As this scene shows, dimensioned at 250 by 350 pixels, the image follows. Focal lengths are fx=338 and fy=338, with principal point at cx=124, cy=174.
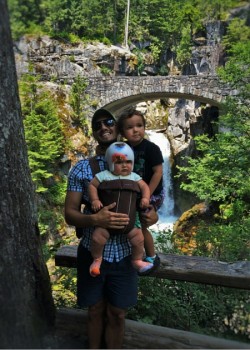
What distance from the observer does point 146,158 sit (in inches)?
99.4

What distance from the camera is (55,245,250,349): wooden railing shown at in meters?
2.34

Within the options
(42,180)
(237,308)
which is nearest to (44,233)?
(42,180)

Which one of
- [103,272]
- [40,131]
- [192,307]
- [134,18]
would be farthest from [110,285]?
[134,18]

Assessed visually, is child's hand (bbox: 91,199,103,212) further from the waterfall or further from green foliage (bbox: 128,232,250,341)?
the waterfall

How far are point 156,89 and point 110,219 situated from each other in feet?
56.1

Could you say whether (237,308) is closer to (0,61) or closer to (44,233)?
(0,61)

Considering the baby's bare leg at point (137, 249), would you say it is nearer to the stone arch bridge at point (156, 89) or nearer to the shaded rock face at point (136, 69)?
the shaded rock face at point (136, 69)

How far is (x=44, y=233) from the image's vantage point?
1340 centimetres

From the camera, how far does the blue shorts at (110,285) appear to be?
7.03 feet

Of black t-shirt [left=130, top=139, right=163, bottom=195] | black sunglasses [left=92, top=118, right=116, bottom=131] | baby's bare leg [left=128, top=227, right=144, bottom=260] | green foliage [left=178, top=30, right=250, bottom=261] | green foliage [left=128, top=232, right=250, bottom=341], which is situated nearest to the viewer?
baby's bare leg [left=128, top=227, right=144, bottom=260]

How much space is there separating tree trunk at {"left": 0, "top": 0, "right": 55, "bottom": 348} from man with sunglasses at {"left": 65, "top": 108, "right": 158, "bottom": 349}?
0.27m

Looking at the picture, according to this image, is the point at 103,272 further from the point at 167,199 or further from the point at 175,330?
the point at 167,199

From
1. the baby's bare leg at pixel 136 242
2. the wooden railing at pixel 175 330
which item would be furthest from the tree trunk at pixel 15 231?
the baby's bare leg at pixel 136 242

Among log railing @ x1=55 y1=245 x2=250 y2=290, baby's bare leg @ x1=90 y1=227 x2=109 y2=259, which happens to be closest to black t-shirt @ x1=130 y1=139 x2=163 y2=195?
baby's bare leg @ x1=90 y1=227 x2=109 y2=259
